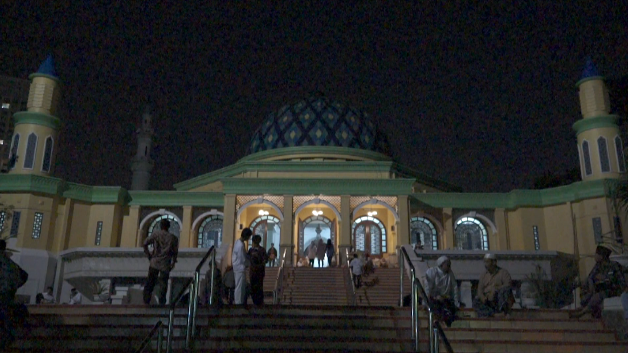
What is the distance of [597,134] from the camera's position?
2338cm

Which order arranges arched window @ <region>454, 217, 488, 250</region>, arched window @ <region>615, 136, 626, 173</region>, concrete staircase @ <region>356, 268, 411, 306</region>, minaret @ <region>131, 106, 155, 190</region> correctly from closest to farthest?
concrete staircase @ <region>356, 268, 411, 306</region> < arched window @ <region>615, 136, 626, 173</region> < arched window @ <region>454, 217, 488, 250</region> < minaret @ <region>131, 106, 155, 190</region>

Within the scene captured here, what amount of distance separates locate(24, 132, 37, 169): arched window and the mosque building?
0.06 metres

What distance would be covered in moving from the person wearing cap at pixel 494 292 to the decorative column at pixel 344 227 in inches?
483

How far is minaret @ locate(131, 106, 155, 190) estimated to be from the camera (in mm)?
31297

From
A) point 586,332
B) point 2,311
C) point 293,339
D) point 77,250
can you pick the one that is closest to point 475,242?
point 77,250

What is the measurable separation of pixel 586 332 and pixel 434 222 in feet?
57.4

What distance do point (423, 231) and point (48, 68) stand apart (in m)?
17.5

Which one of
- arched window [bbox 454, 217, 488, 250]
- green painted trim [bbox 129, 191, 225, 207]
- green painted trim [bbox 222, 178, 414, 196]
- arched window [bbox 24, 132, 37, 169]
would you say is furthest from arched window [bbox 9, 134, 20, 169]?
arched window [bbox 454, 217, 488, 250]

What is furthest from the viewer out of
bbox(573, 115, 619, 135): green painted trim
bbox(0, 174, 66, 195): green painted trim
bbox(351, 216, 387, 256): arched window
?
bbox(351, 216, 387, 256): arched window

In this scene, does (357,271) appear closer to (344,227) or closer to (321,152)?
(344,227)

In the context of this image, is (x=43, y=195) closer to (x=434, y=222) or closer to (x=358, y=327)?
(x=434, y=222)

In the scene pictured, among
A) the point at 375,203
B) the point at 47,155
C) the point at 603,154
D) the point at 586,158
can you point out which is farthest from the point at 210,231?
the point at 603,154

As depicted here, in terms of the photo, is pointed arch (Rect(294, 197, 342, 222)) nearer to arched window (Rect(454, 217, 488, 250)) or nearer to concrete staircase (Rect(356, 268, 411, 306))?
concrete staircase (Rect(356, 268, 411, 306))

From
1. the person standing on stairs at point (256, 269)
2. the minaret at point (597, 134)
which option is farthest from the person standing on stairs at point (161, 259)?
the minaret at point (597, 134)
